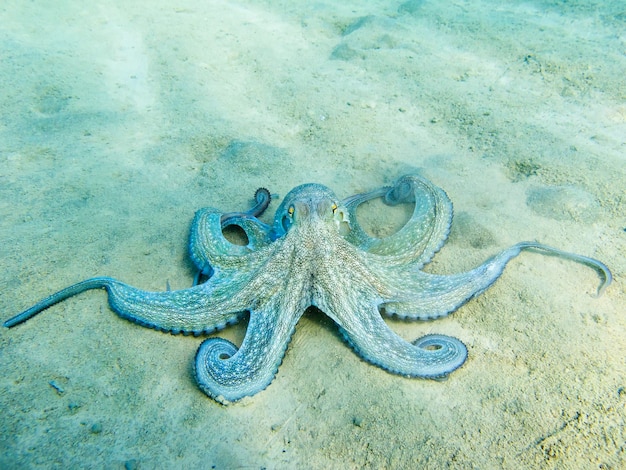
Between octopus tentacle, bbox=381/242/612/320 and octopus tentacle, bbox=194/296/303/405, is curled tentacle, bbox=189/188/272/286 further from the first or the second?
octopus tentacle, bbox=381/242/612/320

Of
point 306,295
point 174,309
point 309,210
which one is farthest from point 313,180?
point 174,309

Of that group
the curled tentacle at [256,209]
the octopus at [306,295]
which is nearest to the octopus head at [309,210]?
the octopus at [306,295]

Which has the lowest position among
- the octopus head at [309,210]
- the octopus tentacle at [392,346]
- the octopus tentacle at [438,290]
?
the octopus tentacle at [392,346]

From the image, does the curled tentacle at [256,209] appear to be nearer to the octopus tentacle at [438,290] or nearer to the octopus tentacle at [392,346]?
the octopus tentacle at [392,346]

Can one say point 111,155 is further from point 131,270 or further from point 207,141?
→ point 131,270

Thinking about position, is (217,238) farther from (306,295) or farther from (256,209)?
(306,295)

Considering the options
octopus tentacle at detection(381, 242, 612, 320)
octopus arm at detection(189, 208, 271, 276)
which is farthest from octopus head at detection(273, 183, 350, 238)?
octopus tentacle at detection(381, 242, 612, 320)
